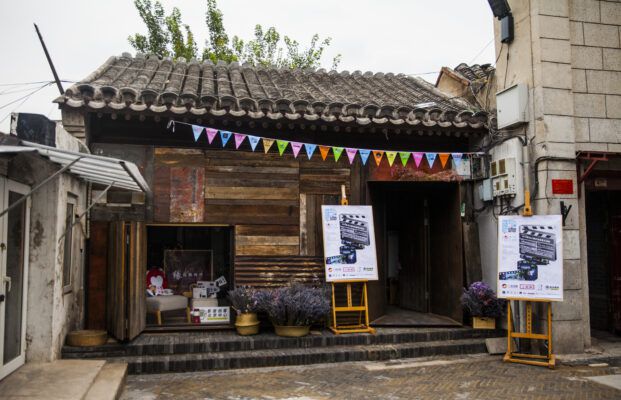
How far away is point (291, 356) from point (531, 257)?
4.00 meters

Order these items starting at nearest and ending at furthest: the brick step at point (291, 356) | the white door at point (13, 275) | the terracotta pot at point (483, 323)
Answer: the white door at point (13, 275) → the brick step at point (291, 356) → the terracotta pot at point (483, 323)

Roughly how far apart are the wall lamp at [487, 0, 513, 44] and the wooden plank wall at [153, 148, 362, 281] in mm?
3621

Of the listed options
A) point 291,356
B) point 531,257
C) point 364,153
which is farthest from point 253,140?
point 531,257

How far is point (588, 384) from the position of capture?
274 inches

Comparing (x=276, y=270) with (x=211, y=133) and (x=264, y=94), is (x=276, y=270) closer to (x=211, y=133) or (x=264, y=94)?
(x=211, y=133)

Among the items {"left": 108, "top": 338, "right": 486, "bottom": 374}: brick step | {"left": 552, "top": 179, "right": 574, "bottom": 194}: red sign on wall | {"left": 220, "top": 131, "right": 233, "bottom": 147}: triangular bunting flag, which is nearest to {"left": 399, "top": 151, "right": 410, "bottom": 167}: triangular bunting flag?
{"left": 552, "top": 179, "right": 574, "bottom": 194}: red sign on wall

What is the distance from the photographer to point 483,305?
909cm

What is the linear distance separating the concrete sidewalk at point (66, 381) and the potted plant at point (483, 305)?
570 centimetres

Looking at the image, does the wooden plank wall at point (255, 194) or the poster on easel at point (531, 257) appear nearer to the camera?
the poster on easel at point (531, 257)

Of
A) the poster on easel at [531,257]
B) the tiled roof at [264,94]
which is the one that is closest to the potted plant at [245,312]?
the tiled roof at [264,94]

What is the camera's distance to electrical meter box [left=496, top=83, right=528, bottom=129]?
8.90 m

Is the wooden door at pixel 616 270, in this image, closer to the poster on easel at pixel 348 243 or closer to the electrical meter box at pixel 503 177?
the electrical meter box at pixel 503 177

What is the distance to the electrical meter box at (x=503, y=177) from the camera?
29.5 feet

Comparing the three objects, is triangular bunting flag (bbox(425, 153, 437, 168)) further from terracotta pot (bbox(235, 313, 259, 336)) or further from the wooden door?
terracotta pot (bbox(235, 313, 259, 336))
